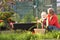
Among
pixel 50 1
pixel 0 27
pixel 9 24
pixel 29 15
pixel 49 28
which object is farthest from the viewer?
pixel 50 1

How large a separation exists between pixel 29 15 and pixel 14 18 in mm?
760

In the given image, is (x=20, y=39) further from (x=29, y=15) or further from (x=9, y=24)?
(x=29, y=15)

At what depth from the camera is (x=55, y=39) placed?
4.32 meters

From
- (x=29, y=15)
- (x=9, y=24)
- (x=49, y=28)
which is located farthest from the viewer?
(x=29, y=15)

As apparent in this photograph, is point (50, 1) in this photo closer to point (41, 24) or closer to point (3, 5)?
point (3, 5)

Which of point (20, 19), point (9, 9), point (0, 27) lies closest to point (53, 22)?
point (0, 27)

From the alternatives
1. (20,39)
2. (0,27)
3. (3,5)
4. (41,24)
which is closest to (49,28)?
(41,24)

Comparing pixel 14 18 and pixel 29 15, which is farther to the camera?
pixel 29 15

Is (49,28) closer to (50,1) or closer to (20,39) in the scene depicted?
(20,39)

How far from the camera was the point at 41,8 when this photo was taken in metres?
9.50

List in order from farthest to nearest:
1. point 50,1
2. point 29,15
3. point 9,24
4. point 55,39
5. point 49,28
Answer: point 50,1
point 29,15
point 9,24
point 49,28
point 55,39

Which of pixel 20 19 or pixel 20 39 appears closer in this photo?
→ pixel 20 39

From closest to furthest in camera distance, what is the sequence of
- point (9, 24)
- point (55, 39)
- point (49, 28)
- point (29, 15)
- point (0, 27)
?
point (55, 39) < point (49, 28) < point (0, 27) < point (9, 24) < point (29, 15)

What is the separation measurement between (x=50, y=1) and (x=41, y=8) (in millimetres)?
425
